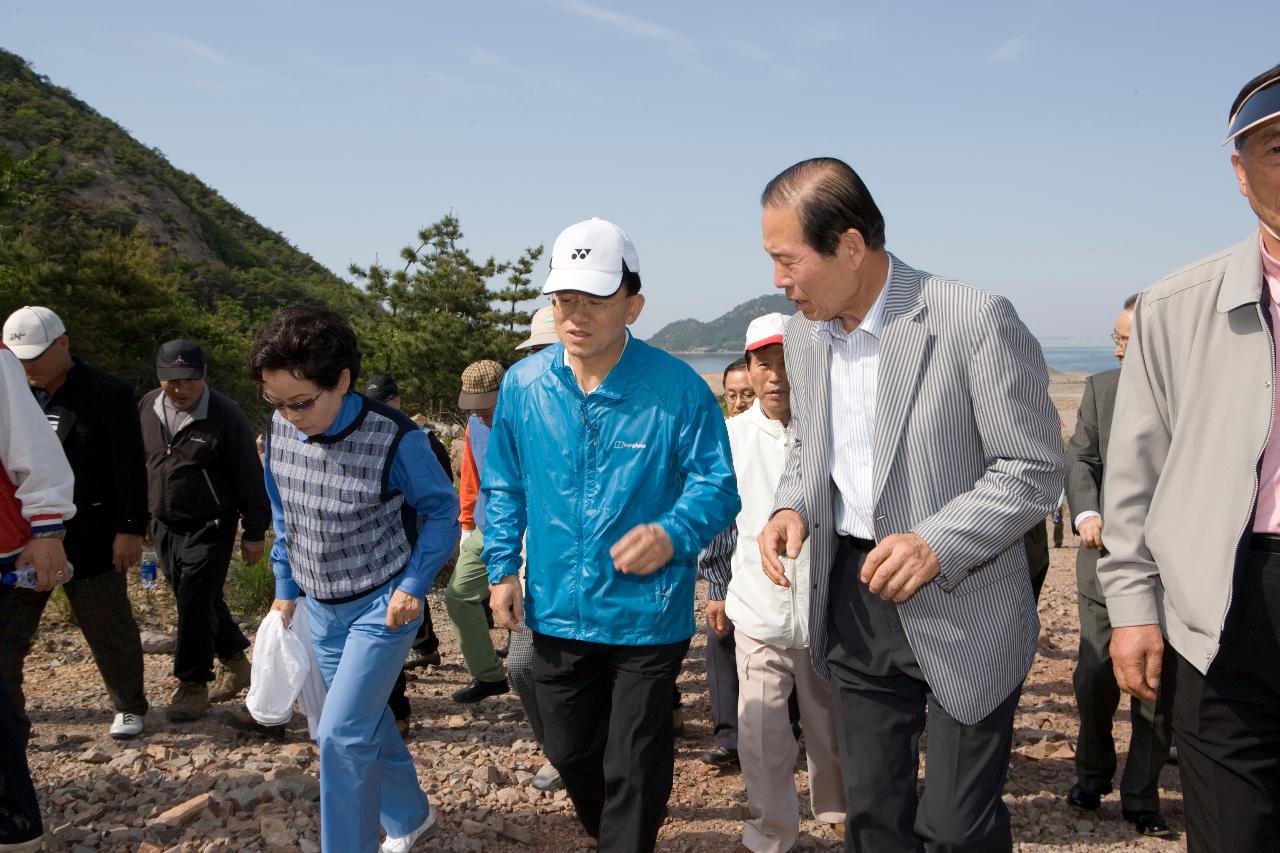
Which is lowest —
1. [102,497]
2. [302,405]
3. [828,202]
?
[102,497]

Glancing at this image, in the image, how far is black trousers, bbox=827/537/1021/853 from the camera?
2475 millimetres

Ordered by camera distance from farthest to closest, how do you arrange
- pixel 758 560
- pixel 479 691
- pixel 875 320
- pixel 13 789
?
1. pixel 479 691
2. pixel 758 560
3. pixel 13 789
4. pixel 875 320

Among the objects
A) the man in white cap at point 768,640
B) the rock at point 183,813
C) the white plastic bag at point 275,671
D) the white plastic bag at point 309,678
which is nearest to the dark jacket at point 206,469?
the rock at point 183,813

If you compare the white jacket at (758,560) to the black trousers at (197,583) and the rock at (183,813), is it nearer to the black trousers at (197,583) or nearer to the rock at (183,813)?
the rock at (183,813)

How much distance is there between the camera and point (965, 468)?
2553mm

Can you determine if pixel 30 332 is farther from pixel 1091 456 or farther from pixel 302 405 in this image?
pixel 1091 456

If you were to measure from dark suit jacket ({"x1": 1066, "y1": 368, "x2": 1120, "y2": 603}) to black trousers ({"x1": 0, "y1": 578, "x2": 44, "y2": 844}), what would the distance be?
4.36 m

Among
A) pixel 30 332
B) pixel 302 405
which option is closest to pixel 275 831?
pixel 302 405

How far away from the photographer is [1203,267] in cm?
221

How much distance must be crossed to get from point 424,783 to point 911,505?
10.1 feet

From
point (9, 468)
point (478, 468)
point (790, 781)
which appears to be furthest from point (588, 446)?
point (478, 468)

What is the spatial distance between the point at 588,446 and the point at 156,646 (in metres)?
5.13

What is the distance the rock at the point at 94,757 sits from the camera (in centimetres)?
470

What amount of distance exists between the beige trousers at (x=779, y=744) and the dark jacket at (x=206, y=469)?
3.11 m
